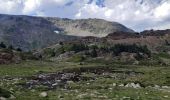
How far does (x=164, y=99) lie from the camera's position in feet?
141

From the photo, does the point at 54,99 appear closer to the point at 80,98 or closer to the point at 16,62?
the point at 80,98

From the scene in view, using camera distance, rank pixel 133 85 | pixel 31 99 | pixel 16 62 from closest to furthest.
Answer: pixel 31 99, pixel 133 85, pixel 16 62

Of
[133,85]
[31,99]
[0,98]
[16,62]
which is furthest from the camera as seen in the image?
[16,62]

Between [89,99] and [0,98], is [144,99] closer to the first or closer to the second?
[89,99]

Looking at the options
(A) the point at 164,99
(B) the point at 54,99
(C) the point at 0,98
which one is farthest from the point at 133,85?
(C) the point at 0,98

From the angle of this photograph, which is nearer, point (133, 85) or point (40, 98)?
point (40, 98)

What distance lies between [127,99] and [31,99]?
31.5ft

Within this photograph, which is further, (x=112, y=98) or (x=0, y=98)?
(x=112, y=98)

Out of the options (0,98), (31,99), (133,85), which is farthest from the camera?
(133,85)

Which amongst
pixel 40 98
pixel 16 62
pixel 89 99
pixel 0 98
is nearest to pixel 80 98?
pixel 89 99

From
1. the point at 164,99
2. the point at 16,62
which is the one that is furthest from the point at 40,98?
the point at 16,62

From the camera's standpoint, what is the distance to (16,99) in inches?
1587

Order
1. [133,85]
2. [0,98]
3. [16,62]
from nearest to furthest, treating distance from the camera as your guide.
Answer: [0,98], [133,85], [16,62]

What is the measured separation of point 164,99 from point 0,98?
16836mm
